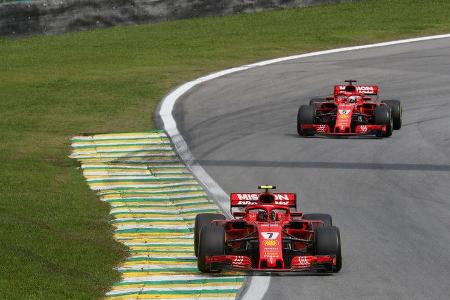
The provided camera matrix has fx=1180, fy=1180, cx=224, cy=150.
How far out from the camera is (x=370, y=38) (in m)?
37.6

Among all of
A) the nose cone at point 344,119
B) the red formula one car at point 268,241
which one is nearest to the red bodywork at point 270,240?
the red formula one car at point 268,241

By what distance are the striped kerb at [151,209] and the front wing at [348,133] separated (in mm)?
2966

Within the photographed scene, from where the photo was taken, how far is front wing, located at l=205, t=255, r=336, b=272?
1384 centimetres

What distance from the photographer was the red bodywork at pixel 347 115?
24266 millimetres

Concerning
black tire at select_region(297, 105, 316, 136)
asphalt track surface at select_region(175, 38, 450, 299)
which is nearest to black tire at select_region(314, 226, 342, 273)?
asphalt track surface at select_region(175, 38, 450, 299)

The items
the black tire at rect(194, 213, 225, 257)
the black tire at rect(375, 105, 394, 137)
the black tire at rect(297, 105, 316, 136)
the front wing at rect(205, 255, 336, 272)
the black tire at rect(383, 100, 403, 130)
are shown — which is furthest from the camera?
the black tire at rect(383, 100, 403, 130)

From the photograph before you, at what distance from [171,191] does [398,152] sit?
5.29m

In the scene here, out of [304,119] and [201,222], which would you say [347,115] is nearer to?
[304,119]

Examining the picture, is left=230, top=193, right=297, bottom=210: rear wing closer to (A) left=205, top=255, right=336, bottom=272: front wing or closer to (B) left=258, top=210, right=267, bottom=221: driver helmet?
(B) left=258, top=210, right=267, bottom=221: driver helmet

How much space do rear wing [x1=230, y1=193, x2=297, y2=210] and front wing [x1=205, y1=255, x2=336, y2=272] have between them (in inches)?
45.8

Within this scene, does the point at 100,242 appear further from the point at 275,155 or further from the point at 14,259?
the point at 275,155

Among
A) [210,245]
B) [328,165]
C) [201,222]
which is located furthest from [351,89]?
[210,245]

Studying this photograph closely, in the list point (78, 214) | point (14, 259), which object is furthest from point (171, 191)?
point (14, 259)

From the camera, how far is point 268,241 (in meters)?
13.9
